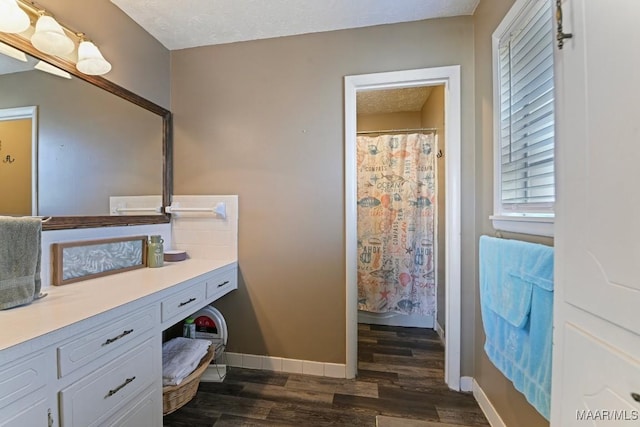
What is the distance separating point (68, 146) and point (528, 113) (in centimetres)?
225

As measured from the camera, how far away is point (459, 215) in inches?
71.2

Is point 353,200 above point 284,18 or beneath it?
beneath

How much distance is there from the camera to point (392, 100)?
310 centimetres

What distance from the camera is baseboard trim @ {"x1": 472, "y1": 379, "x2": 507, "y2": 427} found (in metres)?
1.46

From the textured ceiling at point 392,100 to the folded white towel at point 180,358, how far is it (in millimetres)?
2499

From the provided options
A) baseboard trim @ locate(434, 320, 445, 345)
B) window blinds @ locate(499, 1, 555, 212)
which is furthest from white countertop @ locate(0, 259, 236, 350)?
baseboard trim @ locate(434, 320, 445, 345)

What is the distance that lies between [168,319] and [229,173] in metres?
1.10

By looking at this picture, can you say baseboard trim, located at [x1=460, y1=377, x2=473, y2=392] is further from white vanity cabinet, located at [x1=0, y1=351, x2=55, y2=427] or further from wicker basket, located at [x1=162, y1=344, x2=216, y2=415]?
white vanity cabinet, located at [x1=0, y1=351, x2=55, y2=427]

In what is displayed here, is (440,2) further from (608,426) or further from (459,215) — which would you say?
(608,426)

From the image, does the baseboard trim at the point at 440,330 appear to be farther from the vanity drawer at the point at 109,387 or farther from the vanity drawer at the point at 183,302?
the vanity drawer at the point at 109,387

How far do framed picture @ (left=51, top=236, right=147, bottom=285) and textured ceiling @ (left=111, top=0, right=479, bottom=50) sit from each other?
1.43 meters

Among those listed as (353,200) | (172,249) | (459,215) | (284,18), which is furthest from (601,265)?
(172,249)

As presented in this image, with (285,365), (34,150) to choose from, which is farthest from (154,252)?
(285,365)

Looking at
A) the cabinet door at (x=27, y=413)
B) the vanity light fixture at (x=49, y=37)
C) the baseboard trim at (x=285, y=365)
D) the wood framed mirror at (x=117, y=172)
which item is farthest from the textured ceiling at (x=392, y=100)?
the cabinet door at (x=27, y=413)
